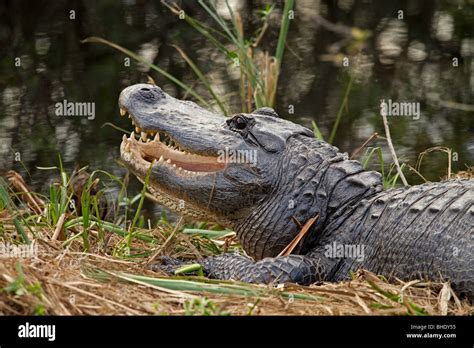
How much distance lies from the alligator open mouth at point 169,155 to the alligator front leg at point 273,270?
1.52 feet

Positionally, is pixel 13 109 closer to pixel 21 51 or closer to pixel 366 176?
pixel 21 51

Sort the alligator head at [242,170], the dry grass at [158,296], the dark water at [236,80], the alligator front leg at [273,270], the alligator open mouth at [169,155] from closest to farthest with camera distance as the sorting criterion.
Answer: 1. the dry grass at [158,296]
2. the alligator front leg at [273,270]
3. the alligator head at [242,170]
4. the alligator open mouth at [169,155]
5. the dark water at [236,80]

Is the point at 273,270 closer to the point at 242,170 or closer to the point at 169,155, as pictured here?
the point at 242,170

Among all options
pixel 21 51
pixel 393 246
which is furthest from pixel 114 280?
pixel 21 51

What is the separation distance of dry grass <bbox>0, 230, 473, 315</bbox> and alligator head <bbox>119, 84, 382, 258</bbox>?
562 millimetres

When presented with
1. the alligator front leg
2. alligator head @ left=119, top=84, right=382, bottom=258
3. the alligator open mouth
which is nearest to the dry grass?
the alligator front leg

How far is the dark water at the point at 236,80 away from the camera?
7.38 meters

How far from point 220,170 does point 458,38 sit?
194 inches

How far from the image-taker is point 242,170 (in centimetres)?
423

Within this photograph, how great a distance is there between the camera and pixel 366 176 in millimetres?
4238

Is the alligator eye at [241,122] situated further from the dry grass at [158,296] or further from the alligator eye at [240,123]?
the dry grass at [158,296]

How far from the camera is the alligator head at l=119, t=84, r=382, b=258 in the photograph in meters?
4.18

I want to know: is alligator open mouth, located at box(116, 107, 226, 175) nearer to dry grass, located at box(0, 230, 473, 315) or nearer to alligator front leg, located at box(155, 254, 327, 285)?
alligator front leg, located at box(155, 254, 327, 285)

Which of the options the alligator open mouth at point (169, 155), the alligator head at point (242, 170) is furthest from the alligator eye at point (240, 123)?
the alligator open mouth at point (169, 155)
